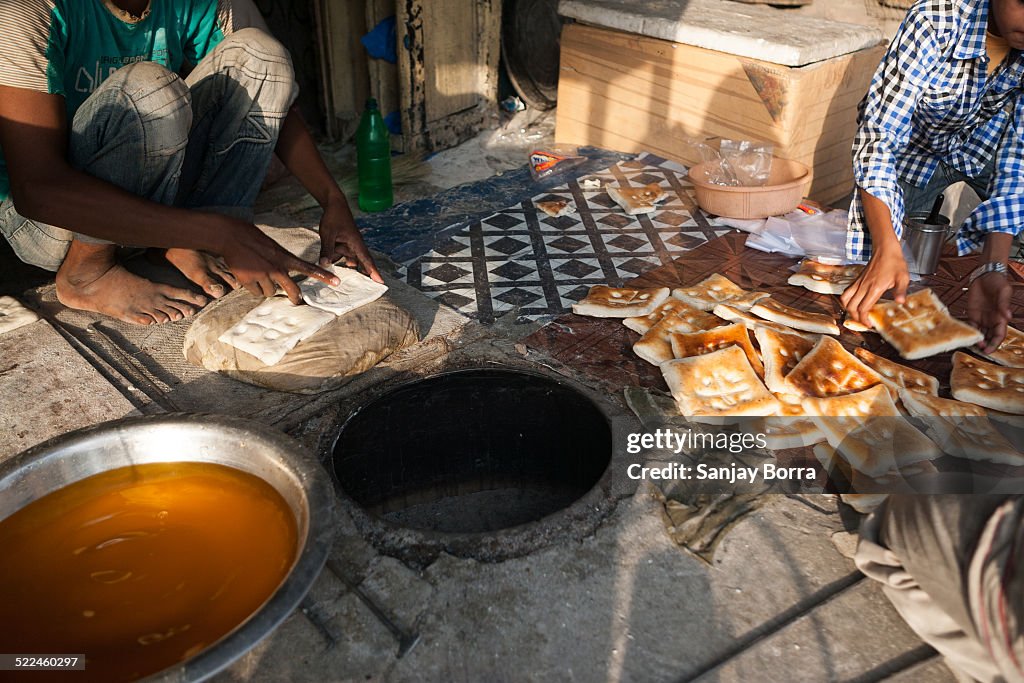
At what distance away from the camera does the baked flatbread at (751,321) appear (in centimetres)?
243

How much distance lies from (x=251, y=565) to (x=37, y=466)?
52 cm

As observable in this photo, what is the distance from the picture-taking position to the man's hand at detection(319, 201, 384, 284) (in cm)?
257

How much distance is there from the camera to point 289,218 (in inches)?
138

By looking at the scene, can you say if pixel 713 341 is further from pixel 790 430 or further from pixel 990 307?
pixel 990 307

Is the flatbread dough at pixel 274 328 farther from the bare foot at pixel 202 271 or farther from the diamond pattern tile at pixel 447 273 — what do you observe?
the diamond pattern tile at pixel 447 273

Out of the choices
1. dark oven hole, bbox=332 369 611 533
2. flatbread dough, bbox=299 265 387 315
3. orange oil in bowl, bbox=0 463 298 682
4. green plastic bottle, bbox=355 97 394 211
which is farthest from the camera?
Result: green plastic bottle, bbox=355 97 394 211

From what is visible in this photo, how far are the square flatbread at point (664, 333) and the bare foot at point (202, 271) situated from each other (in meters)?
1.44

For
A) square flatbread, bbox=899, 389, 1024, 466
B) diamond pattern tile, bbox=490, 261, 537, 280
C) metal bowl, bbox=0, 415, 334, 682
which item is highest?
metal bowl, bbox=0, 415, 334, 682

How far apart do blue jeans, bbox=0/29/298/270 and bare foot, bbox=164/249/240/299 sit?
0.68ft

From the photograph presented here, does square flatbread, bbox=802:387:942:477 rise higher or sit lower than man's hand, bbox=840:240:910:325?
lower

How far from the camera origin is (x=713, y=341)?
237 centimetres

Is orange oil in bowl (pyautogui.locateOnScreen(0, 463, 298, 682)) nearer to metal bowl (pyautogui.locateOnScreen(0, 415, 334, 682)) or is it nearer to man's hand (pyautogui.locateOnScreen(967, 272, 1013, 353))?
metal bowl (pyautogui.locateOnScreen(0, 415, 334, 682))

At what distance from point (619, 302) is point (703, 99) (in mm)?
1759

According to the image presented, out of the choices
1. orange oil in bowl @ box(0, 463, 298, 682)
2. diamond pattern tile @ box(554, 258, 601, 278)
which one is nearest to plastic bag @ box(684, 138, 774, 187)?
diamond pattern tile @ box(554, 258, 601, 278)
